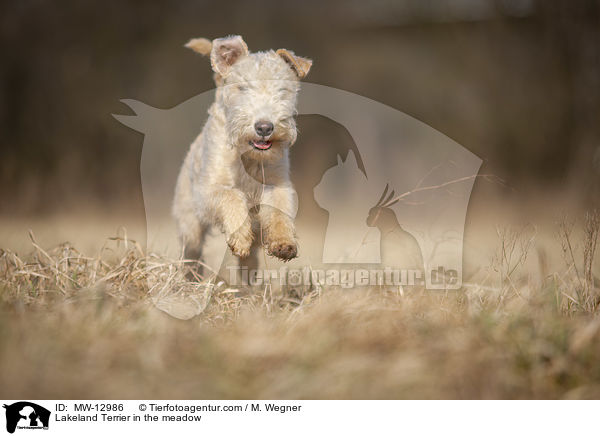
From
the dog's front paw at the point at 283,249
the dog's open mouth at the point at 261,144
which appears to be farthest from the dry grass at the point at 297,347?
the dog's open mouth at the point at 261,144

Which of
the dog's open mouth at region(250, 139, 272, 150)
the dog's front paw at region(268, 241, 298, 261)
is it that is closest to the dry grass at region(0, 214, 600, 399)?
the dog's front paw at region(268, 241, 298, 261)

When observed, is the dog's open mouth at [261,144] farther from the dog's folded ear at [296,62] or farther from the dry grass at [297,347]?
the dry grass at [297,347]

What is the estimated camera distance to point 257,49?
8.84 metres

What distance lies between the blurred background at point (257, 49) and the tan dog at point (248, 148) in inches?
154

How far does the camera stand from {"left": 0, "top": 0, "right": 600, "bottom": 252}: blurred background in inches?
324

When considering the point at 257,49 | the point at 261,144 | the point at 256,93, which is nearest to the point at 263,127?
the point at 261,144

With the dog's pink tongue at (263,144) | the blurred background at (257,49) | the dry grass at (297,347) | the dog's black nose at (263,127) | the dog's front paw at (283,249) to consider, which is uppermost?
the blurred background at (257,49)

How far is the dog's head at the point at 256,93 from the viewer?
3215 millimetres

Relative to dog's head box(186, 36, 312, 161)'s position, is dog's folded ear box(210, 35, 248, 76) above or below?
above

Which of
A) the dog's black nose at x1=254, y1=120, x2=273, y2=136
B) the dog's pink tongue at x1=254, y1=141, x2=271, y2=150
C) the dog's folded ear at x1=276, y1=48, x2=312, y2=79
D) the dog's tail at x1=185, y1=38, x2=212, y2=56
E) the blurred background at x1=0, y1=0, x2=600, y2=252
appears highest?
the blurred background at x1=0, y1=0, x2=600, y2=252

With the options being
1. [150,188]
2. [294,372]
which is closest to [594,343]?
[294,372]

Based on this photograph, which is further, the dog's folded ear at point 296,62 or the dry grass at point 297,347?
the dog's folded ear at point 296,62
